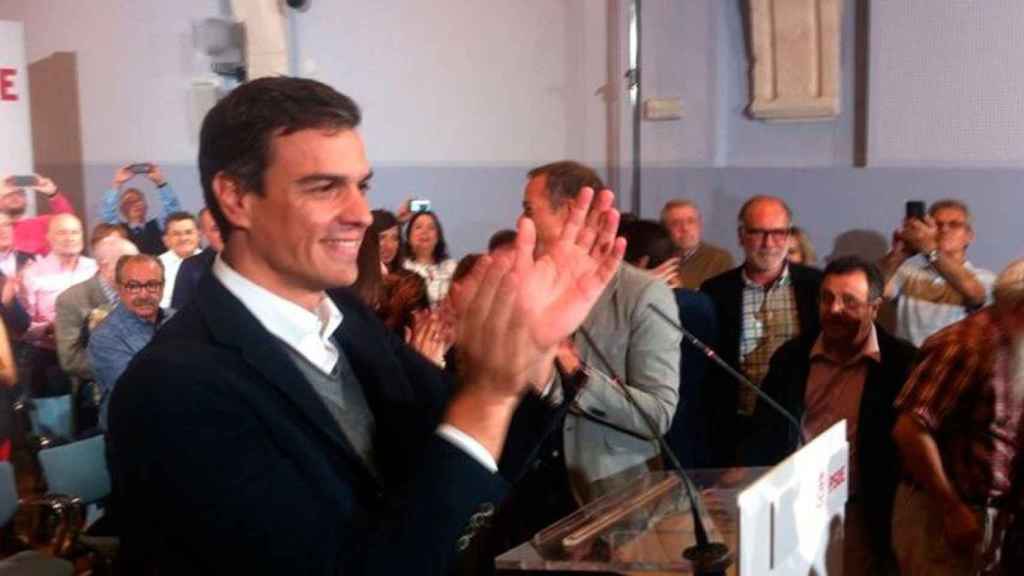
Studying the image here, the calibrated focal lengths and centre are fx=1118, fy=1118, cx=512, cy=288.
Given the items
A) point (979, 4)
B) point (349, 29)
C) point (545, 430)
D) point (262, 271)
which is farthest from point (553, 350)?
point (349, 29)

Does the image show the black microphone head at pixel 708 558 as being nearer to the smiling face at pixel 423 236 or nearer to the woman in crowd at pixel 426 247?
the woman in crowd at pixel 426 247

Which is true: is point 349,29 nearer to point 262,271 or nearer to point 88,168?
point 88,168

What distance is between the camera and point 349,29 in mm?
6762

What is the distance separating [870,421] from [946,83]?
3.10 metres

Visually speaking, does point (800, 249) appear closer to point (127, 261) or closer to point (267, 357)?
point (127, 261)

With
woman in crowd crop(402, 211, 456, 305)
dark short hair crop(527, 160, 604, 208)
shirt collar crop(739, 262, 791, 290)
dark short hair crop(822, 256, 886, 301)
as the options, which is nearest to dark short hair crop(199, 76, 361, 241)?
dark short hair crop(527, 160, 604, 208)

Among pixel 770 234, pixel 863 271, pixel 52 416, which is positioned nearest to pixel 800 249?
pixel 770 234

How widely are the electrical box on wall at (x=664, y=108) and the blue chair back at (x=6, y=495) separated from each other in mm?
4225

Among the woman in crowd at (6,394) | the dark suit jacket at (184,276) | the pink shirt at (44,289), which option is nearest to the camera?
the woman in crowd at (6,394)

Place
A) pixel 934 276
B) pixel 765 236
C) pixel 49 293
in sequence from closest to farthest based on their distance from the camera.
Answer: pixel 765 236
pixel 934 276
pixel 49 293

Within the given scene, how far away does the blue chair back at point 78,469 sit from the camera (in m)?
3.42

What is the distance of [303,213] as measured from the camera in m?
1.03

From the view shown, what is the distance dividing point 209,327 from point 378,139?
5906 mm

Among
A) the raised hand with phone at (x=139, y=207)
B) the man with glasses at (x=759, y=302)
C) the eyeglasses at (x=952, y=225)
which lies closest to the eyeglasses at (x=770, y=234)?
the man with glasses at (x=759, y=302)
